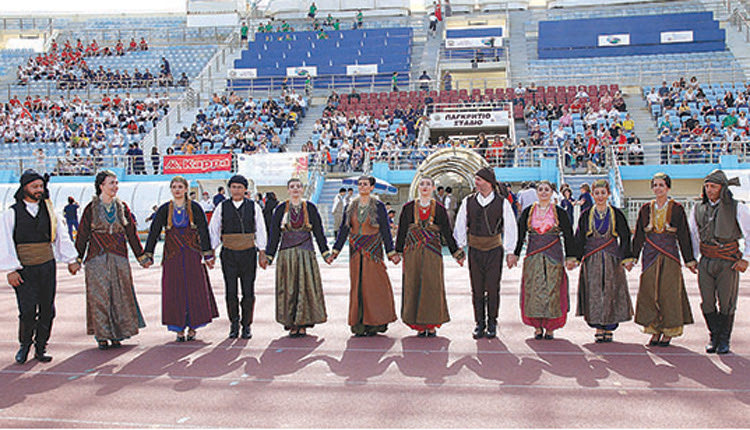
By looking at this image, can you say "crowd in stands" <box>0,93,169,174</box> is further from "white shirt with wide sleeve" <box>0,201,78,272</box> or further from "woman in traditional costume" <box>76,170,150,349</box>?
"white shirt with wide sleeve" <box>0,201,78,272</box>

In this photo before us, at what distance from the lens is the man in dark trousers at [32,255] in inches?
256

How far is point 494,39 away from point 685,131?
17034 millimetres

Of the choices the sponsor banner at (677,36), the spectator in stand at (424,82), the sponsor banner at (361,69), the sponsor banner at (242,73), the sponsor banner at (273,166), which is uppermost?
the sponsor banner at (677,36)

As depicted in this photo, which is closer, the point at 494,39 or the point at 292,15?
the point at 494,39

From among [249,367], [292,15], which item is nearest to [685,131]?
[249,367]

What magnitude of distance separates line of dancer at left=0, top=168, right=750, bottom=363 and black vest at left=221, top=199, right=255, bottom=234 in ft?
0.03

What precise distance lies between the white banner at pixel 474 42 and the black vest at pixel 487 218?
32978 mm

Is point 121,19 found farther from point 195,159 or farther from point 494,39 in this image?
point 195,159

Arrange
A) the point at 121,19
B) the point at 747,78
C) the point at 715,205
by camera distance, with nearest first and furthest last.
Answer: the point at 715,205 < the point at 747,78 < the point at 121,19

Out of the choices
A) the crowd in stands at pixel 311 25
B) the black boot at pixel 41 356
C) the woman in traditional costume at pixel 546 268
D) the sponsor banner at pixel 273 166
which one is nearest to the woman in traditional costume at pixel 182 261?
the black boot at pixel 41 356

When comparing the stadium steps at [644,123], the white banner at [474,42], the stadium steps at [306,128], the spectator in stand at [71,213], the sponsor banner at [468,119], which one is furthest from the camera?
the white banner at [474,42]

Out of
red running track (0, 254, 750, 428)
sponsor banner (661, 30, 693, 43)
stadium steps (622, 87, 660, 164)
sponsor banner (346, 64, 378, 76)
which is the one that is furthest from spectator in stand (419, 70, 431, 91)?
red running track (0, 254, 750, 428)

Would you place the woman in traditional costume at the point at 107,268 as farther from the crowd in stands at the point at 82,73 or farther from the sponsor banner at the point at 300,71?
the sponsor banner at the point at 300,71

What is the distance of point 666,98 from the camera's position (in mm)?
27453
